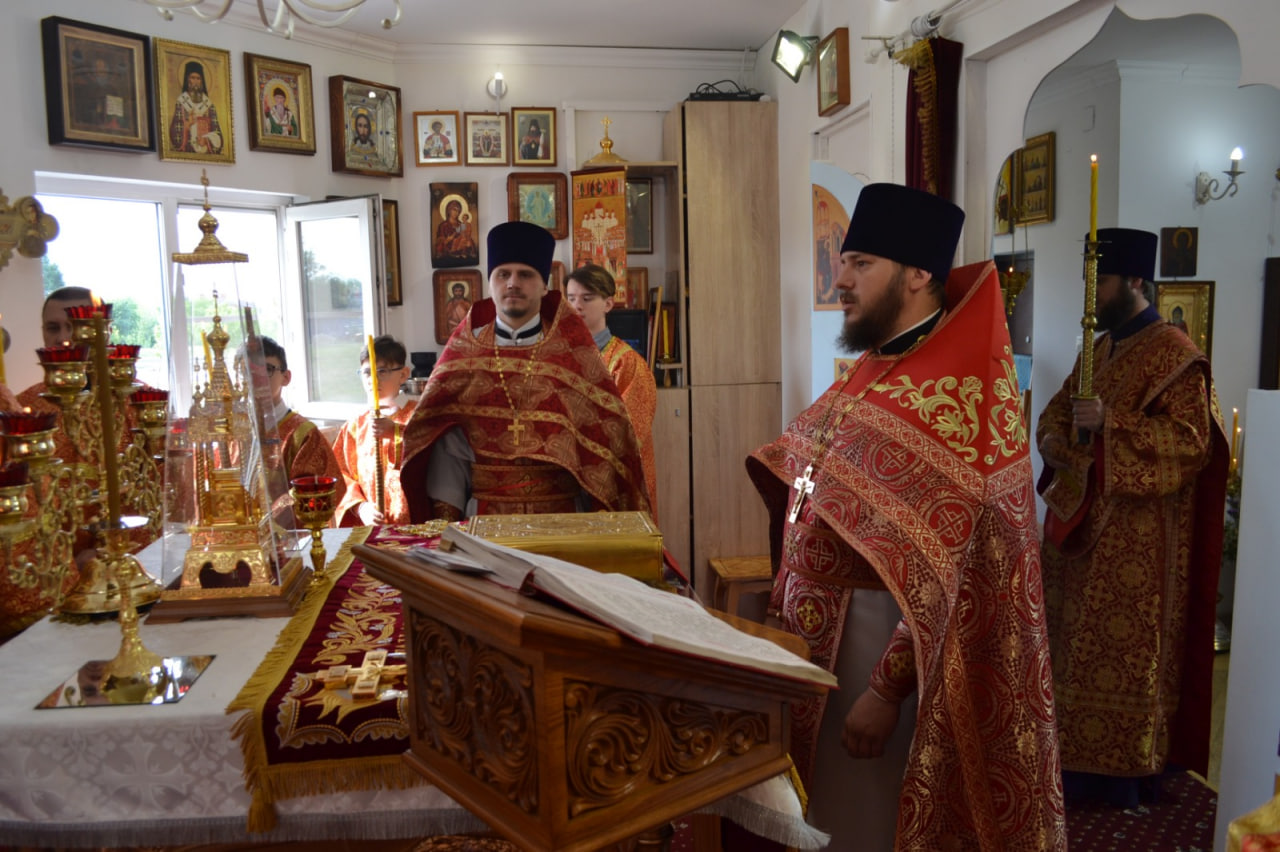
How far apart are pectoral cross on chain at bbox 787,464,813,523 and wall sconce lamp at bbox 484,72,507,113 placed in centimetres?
509

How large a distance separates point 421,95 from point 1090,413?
5204mm

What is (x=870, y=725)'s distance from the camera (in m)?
2.07

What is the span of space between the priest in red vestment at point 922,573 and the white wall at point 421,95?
4471 millimetres

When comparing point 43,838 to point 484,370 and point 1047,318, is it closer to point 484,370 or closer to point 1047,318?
point 484,370

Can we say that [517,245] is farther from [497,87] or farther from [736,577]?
[497,87]

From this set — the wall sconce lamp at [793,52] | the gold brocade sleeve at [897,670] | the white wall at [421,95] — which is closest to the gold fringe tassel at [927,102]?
the wall sconce lamp at [793,52]

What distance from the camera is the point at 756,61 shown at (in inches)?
268

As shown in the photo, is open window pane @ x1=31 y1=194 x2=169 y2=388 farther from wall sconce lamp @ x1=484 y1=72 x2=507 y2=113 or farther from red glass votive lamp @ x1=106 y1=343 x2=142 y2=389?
red glass votive lamp @ x1=106 y1=343 x2=142 y2=389

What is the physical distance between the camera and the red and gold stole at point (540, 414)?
3.23 meters

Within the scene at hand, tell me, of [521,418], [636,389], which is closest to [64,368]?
[521,418]

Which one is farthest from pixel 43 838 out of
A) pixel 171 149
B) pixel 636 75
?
pixel 636 75

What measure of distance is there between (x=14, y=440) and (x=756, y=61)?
6276 millimetres

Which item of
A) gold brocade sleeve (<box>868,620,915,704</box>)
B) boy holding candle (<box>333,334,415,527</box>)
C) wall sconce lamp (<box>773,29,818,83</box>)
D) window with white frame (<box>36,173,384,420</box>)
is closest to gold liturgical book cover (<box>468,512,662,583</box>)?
gold brocade sleeve (<box>868,620,915,704</box>)

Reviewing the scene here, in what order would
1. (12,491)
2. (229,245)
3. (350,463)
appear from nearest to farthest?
(12,491)
(229,245)
(350,463)
